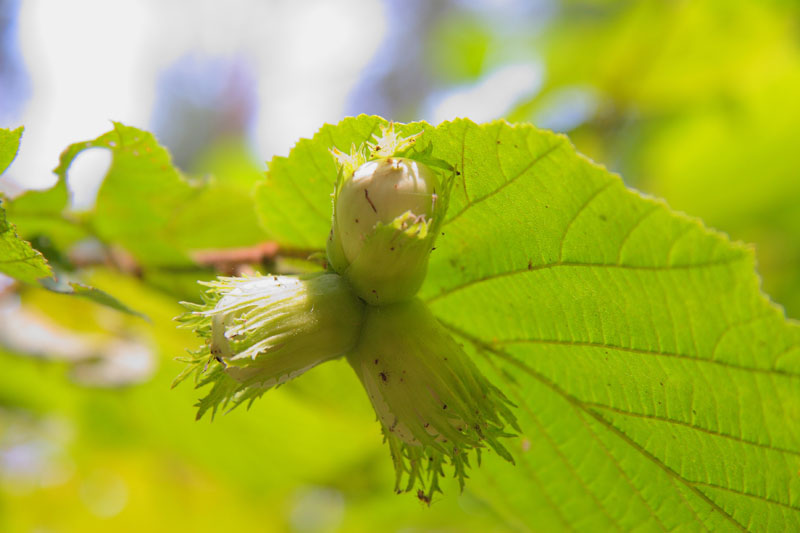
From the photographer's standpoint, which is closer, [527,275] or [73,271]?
[527,275]

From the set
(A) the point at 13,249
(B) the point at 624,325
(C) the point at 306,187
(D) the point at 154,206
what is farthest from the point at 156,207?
(B) the point at 624,325

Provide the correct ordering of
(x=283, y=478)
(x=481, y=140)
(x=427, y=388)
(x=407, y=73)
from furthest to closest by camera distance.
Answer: (x=407, y=73) → (x=283, y=478) → (x=481, y=140) → (x=427, y=388)

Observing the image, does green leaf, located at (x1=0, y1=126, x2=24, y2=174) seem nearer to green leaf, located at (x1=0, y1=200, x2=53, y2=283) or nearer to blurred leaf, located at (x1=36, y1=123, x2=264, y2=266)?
green leaf, located at (x1=0, y1=200, x2=53, y2=283)

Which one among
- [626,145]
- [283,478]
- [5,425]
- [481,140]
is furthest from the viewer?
[626,145]

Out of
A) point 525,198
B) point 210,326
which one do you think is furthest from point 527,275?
point 210,326

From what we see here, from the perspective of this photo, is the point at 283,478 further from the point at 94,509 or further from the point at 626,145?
the point at 626,145

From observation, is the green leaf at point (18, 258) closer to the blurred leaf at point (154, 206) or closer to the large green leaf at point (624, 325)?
the blurred leaf at point (154, 206)

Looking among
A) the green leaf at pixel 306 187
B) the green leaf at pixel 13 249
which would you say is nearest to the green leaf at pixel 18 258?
the green leaf at pixel 13 249

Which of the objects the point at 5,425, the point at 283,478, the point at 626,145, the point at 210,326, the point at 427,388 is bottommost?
the point at 427,388

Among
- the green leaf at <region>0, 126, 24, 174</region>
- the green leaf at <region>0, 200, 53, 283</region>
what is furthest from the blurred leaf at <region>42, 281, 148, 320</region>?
the green leaf at <region>0, 126, 24, 174</region>
